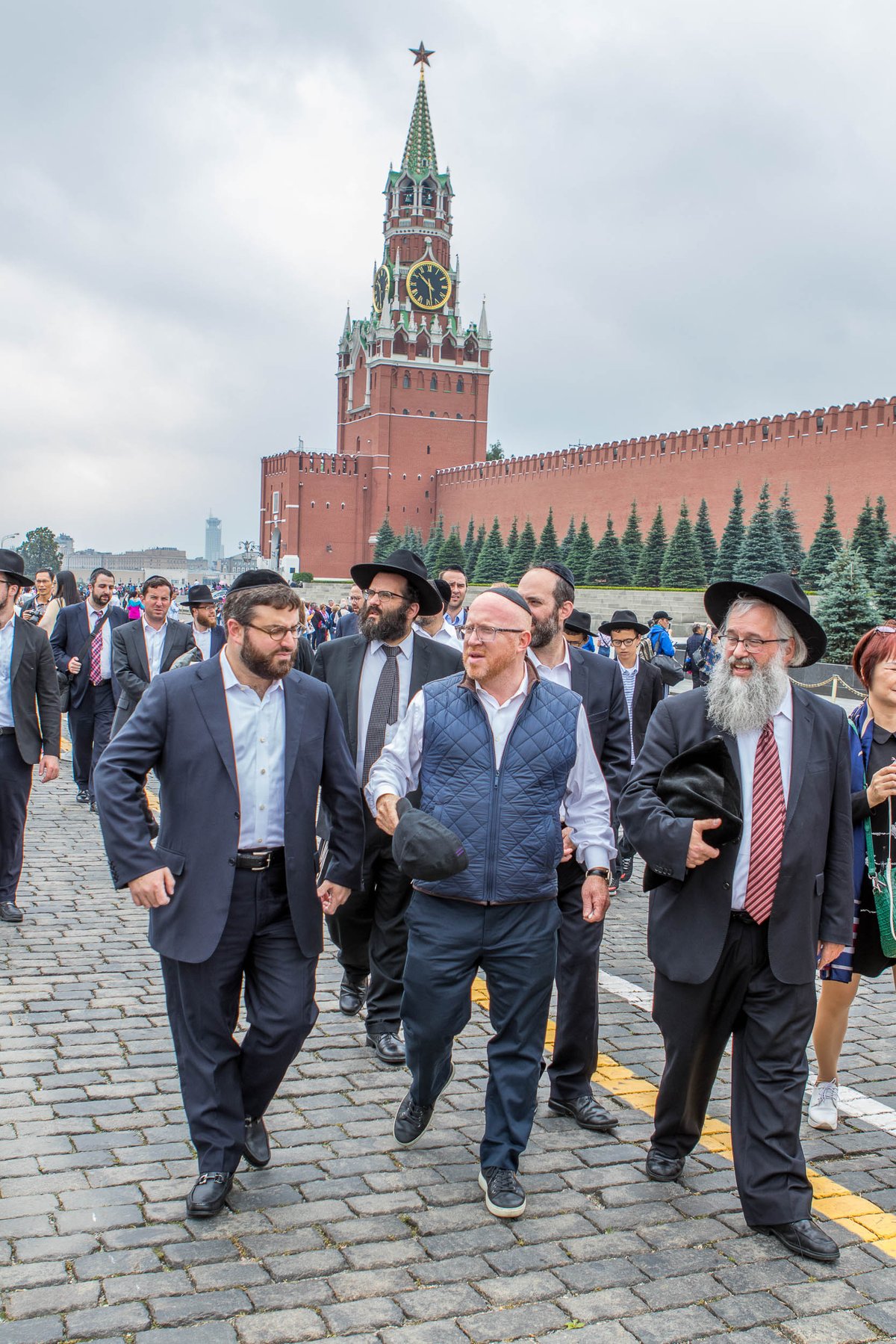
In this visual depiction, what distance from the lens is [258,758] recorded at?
367cm

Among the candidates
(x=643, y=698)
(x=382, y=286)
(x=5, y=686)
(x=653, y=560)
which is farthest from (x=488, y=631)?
(x=382, y=286)

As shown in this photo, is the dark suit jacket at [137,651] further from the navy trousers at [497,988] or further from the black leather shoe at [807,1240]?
the black leather shoe at [807,1240]

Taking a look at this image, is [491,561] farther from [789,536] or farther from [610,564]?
[789,536]

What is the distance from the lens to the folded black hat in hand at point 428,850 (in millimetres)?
3455

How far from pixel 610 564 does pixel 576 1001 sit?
46564 millimetres

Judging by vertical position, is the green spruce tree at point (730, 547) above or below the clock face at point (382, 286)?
below

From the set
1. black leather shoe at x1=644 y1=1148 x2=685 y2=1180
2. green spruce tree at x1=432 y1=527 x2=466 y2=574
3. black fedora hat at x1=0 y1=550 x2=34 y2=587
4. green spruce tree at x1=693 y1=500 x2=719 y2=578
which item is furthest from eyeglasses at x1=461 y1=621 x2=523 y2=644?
green spruce tree at x1=432 y1=527 x2=466 y2=574

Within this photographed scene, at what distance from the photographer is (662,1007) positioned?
3797 mm

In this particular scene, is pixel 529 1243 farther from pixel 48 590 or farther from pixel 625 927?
pixel 48 590

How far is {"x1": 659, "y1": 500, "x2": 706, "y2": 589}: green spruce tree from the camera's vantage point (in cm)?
4553

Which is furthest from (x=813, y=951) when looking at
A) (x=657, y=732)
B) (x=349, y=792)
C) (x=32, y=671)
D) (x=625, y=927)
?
(x=32, y=671)

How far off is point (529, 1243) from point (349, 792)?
4.46ft

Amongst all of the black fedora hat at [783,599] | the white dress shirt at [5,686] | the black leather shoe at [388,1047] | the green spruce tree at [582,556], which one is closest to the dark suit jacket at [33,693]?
the white dress shirt at [5,686]

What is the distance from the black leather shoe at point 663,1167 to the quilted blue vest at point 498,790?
2.81 feet
